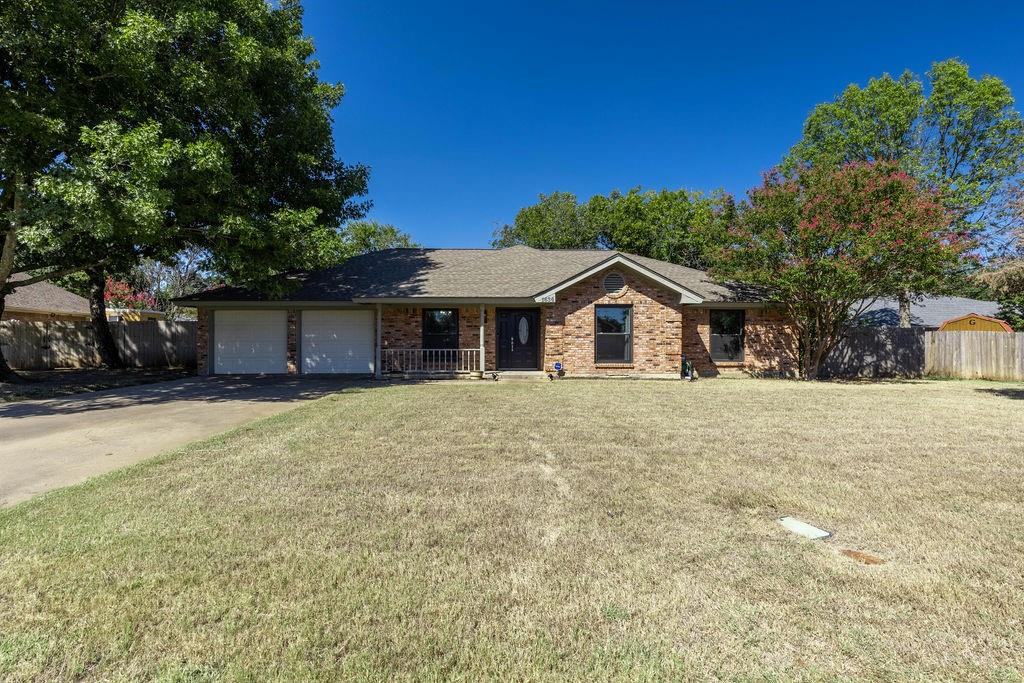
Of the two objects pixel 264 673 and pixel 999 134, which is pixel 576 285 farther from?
pixel 999 134

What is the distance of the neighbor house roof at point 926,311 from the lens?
21688 millimetres

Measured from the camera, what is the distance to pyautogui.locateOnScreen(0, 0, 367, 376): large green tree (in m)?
8.27

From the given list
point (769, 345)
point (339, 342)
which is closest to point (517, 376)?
point (339, 342)

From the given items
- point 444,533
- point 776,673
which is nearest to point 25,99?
point 444,533

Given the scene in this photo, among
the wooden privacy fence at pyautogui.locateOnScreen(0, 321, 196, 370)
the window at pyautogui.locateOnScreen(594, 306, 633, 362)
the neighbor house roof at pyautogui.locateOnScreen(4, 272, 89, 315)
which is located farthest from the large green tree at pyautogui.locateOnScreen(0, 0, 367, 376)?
the neighbor house roof at pyautogui.locateOnScreen(4, 272, 89, 315)

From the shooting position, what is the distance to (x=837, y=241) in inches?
530

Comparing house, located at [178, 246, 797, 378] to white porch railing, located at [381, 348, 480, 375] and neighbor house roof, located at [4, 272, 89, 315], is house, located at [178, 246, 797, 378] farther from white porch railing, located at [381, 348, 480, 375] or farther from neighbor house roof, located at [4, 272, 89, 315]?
neighbor house roof, located at [4, 272, 89, 315]

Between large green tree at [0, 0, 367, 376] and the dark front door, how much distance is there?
6.02 meters

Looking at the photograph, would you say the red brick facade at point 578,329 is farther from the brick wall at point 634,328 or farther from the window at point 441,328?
the window at point 441,328

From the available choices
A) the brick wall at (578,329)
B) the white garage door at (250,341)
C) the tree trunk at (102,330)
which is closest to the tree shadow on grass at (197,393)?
the white garage door at (250,341)

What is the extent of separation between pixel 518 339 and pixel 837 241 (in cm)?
987

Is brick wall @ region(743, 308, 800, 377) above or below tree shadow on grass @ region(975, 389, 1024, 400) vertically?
above

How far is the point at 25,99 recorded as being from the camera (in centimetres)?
887

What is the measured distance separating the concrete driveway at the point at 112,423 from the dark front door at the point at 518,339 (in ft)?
17.5
